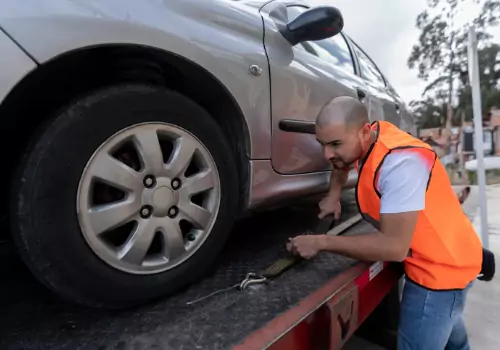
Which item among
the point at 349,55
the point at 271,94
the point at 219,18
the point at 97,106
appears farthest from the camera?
the point at 349,55

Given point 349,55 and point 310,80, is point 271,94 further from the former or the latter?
point 349,55

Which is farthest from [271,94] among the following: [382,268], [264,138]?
[382,268]

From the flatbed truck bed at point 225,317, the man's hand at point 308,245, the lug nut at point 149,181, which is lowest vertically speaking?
the flatbed truck bed at point 225,317

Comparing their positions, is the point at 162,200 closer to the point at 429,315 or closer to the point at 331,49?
the point at 429,315

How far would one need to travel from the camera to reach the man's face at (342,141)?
140cm

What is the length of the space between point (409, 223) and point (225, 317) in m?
0.63

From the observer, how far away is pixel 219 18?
1482 millimetres

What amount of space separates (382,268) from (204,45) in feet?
3.60

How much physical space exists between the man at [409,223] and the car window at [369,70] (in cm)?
152

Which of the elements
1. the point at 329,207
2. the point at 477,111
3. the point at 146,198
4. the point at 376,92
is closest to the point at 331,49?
the point at 376,92

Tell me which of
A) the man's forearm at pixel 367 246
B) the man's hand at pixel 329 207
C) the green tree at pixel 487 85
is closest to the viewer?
the man's forearm at pixel 367 246

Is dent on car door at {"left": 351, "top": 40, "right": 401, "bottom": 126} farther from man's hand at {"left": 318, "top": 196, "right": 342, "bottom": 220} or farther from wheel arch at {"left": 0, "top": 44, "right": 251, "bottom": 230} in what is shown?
wheel arch at {"left": 0, "top": 44, "right": 251, "bottom": 230}

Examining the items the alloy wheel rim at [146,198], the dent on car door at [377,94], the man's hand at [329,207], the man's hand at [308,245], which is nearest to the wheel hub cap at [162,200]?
the alloy wheel rim at [146,198]

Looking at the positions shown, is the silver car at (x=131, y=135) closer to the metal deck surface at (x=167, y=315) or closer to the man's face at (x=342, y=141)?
the metal deck surface at (x=167, y=315)
